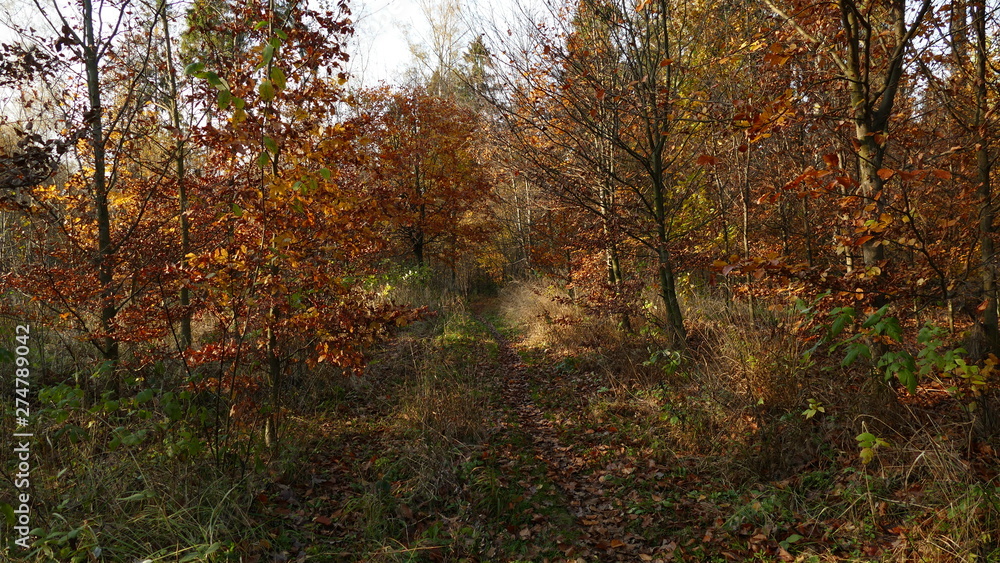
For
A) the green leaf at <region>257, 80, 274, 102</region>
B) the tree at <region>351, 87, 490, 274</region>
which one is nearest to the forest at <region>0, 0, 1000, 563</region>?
the green leaf at <region>257, 80, 274, 102</region>

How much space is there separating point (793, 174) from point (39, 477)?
954cm

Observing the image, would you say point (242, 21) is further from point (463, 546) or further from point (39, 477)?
point (463, 546)

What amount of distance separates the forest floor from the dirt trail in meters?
0.02

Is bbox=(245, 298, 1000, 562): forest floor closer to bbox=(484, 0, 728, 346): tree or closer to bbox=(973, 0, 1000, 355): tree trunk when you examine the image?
bbox=(973, 0, 1000, 355): tree trunk

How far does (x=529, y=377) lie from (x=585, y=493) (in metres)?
3.82

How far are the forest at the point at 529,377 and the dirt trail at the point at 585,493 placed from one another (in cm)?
3

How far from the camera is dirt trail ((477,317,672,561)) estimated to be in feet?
11.8

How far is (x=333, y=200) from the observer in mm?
4328

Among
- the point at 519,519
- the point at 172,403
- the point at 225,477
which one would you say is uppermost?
the point at 172,403

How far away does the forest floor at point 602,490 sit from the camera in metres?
3.25

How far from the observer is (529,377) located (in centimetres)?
823

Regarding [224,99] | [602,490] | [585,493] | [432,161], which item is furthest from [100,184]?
[432,161]

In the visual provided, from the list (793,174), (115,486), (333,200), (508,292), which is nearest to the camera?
(115,486)

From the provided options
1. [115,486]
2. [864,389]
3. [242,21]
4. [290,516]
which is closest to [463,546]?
[290,516]
